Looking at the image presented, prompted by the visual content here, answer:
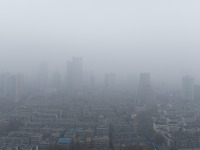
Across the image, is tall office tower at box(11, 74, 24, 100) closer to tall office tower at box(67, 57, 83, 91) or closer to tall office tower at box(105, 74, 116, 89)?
tall office tower at box(67, 57, 83, 91)

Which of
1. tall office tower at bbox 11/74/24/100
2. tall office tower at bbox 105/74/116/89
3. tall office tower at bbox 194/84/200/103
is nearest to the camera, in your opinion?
tall office tower at bbox 11/74/24/100

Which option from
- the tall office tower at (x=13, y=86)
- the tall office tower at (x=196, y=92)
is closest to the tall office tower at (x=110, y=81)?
the tall office tower at (x=196, y=92)

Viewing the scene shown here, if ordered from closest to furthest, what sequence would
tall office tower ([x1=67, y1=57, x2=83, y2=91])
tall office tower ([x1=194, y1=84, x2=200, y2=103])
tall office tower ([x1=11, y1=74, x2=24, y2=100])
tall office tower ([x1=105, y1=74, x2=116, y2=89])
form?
1. tall office tower ([x1=11, y1=74, x2=24, y2=100])
2. tall office tower ([x1=194, y1=84, x2=200, y2=103])
3. tall office tower ([x1=67, y1=57, x2=83, y2=91])
4. tall office tower ([x1=105, y1=74, x2=116, y2=89])

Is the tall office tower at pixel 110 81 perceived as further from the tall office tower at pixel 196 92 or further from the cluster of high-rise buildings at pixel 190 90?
the tall office tower at pixel 196 92

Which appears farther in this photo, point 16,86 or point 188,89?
point 188,89

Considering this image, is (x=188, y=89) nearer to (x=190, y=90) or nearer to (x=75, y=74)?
(x=190, y=90)

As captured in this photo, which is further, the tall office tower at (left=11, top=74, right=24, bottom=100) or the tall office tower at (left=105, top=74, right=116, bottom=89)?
the tall office tower at (left=105, top=74, right=116, bottom=89)

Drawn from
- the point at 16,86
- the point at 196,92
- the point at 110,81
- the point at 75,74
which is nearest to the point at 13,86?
the point at 16,86

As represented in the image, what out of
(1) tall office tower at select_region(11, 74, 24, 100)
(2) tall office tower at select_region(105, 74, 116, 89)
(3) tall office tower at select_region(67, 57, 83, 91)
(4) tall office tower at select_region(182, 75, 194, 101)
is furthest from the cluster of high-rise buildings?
(1) tall office tower at select_region(11, 74, 24, 100)

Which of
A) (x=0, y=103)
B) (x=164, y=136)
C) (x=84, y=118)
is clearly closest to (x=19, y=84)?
(x=0, y=103)
